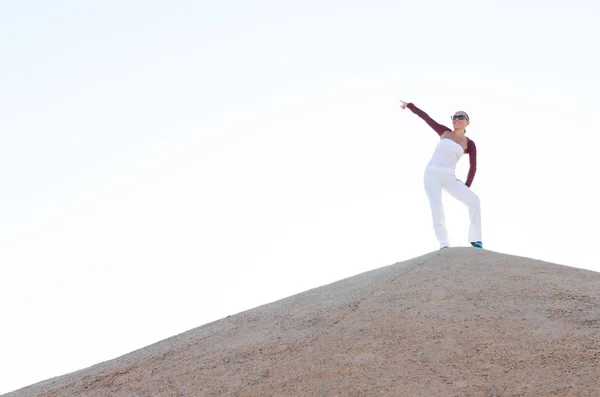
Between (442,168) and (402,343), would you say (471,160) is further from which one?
(402,343)

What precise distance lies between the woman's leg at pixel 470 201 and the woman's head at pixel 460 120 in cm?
93

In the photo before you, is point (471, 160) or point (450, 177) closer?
point (450, 177)

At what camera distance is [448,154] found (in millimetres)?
10758

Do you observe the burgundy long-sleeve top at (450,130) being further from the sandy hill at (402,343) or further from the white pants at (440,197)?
the sandy hill at (402,343)

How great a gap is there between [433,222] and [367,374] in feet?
14.5

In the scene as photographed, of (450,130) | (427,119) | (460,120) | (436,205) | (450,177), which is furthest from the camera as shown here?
(427,119)

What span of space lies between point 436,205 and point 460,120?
4.92 feet

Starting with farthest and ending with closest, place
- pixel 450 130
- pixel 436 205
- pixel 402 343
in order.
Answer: pixel 450 130
pixel 436 205
pixel 402 343

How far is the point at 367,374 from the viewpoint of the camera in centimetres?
652

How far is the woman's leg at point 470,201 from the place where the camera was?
34.3 feet

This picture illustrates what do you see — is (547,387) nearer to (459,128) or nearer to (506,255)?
(506,255)

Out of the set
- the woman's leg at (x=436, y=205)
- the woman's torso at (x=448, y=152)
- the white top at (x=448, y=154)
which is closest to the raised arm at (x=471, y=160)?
the woman's torso at (x=448, y=152)

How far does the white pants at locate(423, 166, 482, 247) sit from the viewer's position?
10.5 m

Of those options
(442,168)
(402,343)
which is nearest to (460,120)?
(442,168)
